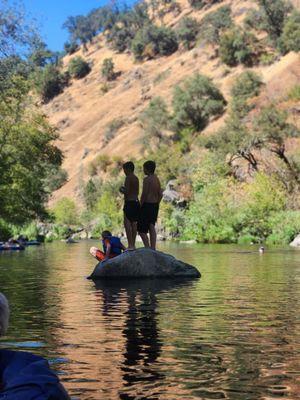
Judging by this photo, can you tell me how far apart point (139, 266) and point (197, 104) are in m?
80.1

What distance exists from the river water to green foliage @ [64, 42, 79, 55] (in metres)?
162

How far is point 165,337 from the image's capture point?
8477 mm

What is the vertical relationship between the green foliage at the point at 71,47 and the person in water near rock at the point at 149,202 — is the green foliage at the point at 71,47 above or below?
above

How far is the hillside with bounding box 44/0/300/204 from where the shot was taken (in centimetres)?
9431

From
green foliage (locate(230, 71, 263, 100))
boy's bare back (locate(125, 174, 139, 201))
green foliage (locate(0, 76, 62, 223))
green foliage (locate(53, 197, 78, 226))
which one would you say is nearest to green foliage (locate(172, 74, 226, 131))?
green foliage (locate(230, 71, 263, 100))

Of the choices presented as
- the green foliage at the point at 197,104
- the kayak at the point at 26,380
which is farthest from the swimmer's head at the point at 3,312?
the green foliage at the point at 197,104

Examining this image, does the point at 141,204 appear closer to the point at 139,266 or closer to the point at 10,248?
the point at 139,266

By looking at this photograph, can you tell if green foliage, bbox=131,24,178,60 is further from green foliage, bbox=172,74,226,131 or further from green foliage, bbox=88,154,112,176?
green foliage, bbox=172,74,226,131

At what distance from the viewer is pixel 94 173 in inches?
4230

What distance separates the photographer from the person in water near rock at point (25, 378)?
3443 mm

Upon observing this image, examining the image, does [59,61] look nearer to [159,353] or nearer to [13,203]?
[13,203]

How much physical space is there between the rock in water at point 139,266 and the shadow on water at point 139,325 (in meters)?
0.35

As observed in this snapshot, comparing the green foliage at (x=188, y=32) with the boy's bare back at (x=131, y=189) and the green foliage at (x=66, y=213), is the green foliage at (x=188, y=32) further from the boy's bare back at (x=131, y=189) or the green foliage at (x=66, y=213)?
the boy's bare back at (x=131, y=189)

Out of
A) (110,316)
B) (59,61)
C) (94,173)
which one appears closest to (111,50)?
(59,61)
